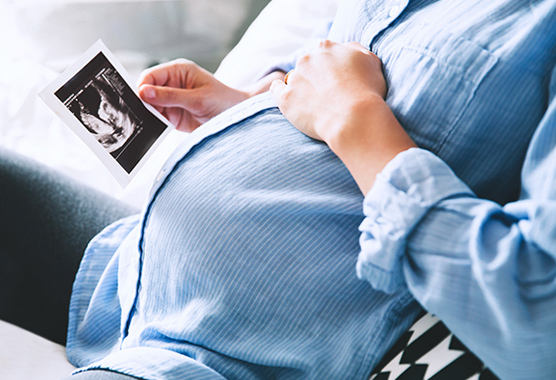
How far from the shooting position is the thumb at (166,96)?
2.50ft

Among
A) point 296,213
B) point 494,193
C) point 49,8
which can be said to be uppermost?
point 49,8

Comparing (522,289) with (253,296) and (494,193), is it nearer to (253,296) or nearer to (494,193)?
(494,193)

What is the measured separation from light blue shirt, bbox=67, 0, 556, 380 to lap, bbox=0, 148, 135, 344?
20cm

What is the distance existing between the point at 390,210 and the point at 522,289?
13 centimetres

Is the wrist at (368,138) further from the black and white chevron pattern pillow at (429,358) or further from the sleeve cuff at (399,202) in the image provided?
the black and white chevron pattern pillow at (429,358)

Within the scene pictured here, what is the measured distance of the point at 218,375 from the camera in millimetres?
510

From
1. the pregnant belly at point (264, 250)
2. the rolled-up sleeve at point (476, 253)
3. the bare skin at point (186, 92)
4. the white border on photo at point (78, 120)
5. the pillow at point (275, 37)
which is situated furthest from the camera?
the pillow at point (275, 37)

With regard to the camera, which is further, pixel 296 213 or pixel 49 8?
pixel 49 8

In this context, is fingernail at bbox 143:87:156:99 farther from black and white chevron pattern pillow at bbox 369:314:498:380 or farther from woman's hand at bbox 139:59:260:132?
black and white chevron pattern pillow at bbox 369:314:498:380

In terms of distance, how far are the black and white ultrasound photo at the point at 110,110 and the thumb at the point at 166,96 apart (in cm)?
2

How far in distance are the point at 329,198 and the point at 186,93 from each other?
404mm

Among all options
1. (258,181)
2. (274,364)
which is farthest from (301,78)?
(274,364)

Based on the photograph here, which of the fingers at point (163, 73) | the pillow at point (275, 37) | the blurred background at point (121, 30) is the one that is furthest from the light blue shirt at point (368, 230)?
the blurred background at point (121, 30)

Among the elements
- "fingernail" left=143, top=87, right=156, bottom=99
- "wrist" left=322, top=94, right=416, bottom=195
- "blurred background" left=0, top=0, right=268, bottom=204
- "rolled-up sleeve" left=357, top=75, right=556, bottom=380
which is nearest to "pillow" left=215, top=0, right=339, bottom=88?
"blurred background" left=0, top=0, right=268, bottom=204
